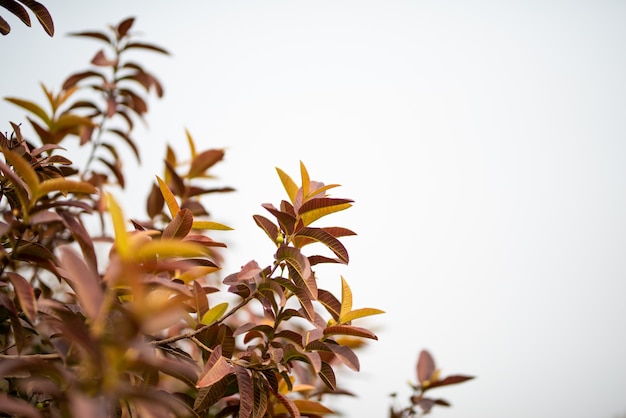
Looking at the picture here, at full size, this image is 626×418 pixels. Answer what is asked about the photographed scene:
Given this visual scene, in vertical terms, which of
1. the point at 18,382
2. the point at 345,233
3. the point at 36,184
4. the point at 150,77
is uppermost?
the point at 150,77

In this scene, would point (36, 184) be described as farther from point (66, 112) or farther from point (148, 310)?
point (66, 112)

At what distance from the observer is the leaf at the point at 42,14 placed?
70.9 inches

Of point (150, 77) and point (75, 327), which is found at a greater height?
point (150, 77)

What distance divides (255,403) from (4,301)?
0.76m

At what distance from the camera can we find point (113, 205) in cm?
101

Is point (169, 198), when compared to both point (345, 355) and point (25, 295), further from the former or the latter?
point (345, 355)

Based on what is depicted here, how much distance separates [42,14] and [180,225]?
3.53 feet

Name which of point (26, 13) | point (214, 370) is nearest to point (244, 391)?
point (214, 370)

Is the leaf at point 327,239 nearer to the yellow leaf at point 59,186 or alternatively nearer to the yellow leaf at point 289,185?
the yellow leaf at point 289,185

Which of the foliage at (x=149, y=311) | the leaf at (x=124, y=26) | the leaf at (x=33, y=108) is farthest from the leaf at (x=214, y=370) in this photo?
the leaf at (x=124, y=26)

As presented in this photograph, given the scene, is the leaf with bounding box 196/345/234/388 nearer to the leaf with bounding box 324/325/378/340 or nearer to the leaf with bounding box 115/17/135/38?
the leaf with bounding box 324/325/378/340

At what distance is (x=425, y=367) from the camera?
2447 mm

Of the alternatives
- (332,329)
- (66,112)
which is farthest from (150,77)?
(332,329)

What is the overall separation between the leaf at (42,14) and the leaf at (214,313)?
4.03 ft
